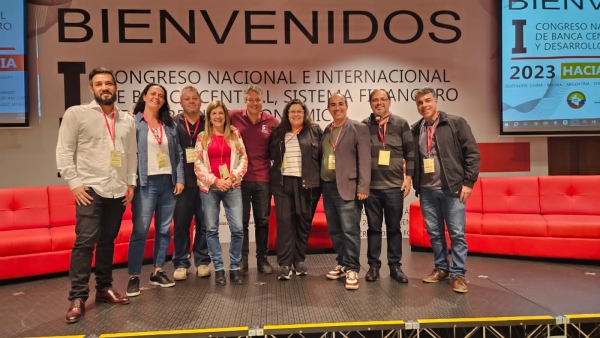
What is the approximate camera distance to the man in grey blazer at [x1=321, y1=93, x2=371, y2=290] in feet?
12.1

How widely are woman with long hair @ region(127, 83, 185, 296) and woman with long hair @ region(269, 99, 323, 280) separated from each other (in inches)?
32.9

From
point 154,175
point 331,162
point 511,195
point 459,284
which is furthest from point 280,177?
point 511,195

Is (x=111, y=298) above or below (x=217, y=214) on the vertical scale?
below

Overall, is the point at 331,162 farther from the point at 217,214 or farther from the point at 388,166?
the point at 217,214

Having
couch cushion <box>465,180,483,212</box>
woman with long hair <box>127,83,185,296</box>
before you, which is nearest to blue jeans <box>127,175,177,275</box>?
woman with long hair <box>127,83,185,296</box>

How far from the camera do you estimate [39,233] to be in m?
4.30

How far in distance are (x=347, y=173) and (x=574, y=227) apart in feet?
8.31

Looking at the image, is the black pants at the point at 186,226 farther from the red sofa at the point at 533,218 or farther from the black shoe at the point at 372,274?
the red sofa at the point at 533,218

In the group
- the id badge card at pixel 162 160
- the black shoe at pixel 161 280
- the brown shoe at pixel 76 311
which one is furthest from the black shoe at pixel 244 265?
the brown shoe at pixel 76 311

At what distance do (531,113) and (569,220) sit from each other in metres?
1.64

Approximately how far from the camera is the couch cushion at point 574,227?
174 inches

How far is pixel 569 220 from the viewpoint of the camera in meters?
4.62

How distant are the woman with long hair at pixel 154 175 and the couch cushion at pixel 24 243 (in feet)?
3.82

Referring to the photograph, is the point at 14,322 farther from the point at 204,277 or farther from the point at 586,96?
the point at 586,96
